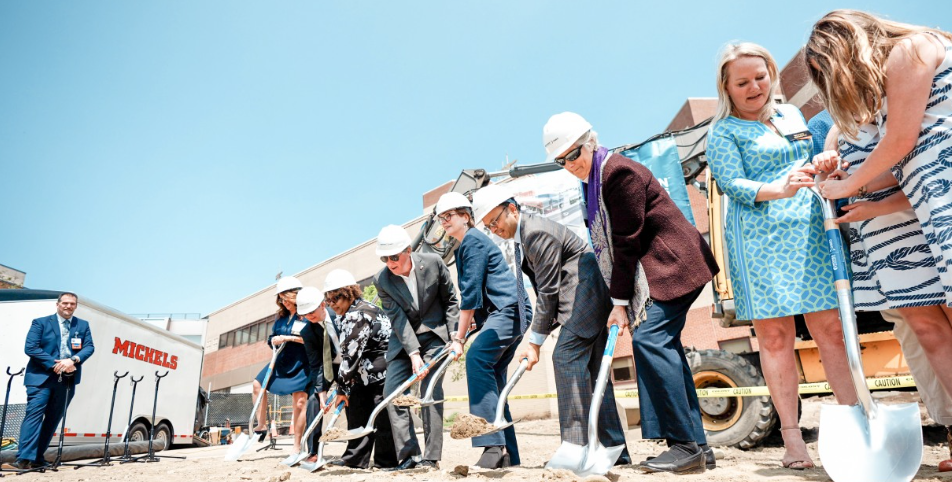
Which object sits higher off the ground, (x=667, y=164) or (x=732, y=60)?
(x=667, y=164)

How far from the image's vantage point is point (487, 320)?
12.7ft

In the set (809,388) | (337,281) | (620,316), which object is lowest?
(809,388)

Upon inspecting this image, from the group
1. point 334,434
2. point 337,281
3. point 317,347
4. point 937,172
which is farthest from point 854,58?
point 317,347

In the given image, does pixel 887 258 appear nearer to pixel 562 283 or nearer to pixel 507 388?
pixel 562 283

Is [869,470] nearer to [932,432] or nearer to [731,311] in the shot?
[731,311]

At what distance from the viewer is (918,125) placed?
2.08 meters

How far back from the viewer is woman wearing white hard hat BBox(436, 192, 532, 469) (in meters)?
3.61

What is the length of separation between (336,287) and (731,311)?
3.58 m

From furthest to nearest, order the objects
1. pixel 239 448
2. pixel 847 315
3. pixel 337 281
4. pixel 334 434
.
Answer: pixel 239 448 → pixel 337 281 → pixel 334 434 → pixel 847 315

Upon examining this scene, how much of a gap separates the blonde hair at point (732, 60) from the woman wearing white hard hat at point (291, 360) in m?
4.88

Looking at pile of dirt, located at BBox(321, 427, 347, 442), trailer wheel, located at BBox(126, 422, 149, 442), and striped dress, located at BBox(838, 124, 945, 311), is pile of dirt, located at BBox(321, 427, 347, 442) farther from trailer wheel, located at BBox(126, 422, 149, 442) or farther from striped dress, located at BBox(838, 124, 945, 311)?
trailer wheel, located at BBox(126, 422, 149, 442)

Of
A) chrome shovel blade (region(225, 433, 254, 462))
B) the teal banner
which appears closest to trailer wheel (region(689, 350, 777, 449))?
the teal banner

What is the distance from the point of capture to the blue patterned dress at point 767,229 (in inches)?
108

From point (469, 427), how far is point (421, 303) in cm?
147
